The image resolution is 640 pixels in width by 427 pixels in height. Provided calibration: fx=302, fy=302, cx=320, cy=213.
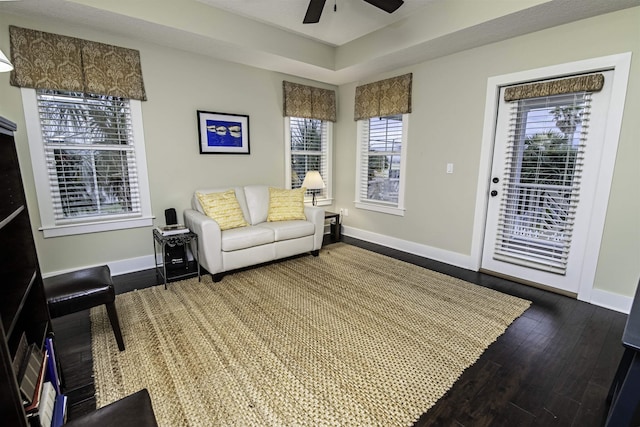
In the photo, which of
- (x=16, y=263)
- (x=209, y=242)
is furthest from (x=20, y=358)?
(x=209, y=242)

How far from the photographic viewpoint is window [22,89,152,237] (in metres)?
2.75

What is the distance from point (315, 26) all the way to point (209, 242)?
262cm

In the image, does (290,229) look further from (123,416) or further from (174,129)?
(123,416)

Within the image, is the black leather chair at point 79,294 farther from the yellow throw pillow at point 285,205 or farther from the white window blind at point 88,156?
the yellow throw pillow at point 285,205

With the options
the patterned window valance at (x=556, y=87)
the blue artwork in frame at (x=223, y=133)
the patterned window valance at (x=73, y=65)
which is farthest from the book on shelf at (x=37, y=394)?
the patterned window valance at (x=556, y=87)

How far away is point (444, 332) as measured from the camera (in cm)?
224

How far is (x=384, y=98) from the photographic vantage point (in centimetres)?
412

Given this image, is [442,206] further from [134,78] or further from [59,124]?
[59,124]

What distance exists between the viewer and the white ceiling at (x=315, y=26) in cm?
246

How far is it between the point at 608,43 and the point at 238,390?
3754mm

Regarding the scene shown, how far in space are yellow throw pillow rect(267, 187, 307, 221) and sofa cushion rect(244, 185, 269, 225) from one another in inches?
2.5

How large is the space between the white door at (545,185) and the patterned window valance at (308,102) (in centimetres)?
237

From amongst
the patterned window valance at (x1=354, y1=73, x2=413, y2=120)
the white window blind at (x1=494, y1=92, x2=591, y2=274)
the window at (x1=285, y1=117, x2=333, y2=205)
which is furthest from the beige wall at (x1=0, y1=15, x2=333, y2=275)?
the white window blind at (x1=494, y1=92, x2=591, y2=274)

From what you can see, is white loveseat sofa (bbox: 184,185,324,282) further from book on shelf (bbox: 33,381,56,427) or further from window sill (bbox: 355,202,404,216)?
book on shelf (bbox: 33,381,56,427)
